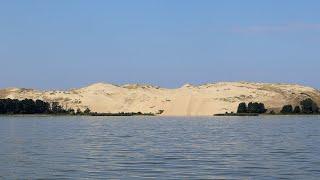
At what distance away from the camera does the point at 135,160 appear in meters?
41.2

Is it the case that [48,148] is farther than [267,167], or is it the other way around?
[48,148]

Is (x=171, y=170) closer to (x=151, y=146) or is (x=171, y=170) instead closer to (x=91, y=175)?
(x=91, y=175)

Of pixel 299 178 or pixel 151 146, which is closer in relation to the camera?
pixel 299 178

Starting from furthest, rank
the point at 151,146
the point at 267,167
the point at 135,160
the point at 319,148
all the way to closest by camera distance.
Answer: the point at 151,146 < the point at 319,148 < the point at 135,160 < the point at 267,167

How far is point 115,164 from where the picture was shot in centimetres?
3875

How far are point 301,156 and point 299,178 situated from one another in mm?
12116

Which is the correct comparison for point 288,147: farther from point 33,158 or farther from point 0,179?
point 0,179

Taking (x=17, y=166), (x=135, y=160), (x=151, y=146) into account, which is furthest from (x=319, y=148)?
(x=17, y=166)

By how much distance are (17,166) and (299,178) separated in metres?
16.1

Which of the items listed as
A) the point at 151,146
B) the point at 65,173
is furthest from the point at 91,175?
the point at 151,146

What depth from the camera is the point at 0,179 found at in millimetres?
31344

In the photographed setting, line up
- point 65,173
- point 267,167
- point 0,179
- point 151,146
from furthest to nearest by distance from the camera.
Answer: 1. point 151,146
2. point 267,167
3. point 65,173
4. point 0,179

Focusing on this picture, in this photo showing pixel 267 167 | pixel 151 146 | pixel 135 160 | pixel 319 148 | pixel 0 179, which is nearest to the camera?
pixel 0 179

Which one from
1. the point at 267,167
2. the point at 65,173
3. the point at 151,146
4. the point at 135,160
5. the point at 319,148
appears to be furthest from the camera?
the point at 151,146
